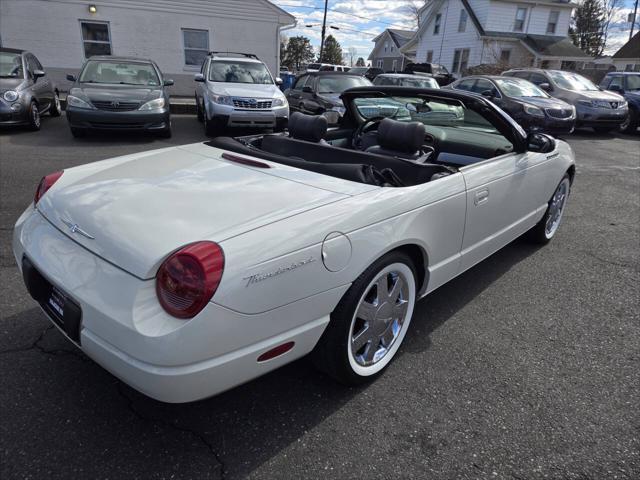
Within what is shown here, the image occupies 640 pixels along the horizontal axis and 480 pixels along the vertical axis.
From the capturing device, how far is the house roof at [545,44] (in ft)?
91.6

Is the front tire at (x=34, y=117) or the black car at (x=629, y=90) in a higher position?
the black car at (x=629, y=90)

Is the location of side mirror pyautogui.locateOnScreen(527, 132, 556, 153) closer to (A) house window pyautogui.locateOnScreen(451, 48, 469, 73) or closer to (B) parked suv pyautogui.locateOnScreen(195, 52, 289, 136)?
(B) parked suv pyautogui.locateOnScreen(195, 52, 289, 136)

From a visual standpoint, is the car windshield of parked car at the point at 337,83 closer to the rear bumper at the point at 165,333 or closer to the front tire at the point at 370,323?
the front tire at the point at 370,323

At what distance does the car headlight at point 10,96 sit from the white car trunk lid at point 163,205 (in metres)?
7.85

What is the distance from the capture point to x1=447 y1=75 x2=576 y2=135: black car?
421 inches

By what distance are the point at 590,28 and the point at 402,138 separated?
62.8 meters

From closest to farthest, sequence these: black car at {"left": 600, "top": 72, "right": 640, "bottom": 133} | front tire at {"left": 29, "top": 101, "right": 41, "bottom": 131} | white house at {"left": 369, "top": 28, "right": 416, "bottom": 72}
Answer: front tire at {"left": 29, "top": 101, "right": 41, "bottom": 131}
black car at {"left": 600, "top": 72, "right": 640, "bottom": 133}
white house at {"left": 369, "top": 28, "right": 416, "bottom": 72}

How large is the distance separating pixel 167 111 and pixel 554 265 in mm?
7471

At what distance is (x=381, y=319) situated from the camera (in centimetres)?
237

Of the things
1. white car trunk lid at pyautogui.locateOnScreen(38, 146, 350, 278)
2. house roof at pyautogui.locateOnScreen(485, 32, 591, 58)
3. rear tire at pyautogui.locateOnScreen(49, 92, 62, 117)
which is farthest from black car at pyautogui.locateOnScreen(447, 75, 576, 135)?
house roof at pyautogui.locateOnScreen(485, 32, 591, 58)

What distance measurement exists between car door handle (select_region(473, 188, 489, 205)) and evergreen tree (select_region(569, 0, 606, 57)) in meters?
60.4

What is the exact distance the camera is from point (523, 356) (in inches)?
105

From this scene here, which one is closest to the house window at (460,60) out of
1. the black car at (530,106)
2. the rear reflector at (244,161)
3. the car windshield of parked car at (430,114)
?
the black car at (530,106)

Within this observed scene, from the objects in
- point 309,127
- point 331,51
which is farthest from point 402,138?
point 331,51
